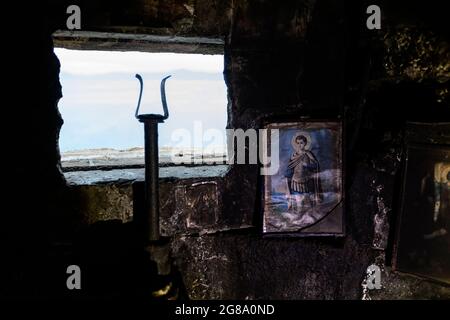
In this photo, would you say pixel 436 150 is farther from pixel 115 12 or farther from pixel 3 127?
pixel 3 127

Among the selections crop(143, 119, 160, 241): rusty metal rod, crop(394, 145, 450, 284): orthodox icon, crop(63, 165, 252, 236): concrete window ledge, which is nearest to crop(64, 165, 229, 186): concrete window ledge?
crop(63, 165, 252, 236): concrete window ledge

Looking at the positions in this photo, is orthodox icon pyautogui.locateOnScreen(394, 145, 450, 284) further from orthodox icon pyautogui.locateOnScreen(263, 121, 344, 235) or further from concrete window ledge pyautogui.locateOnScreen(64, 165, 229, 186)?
concrete window ledge pyautogui.locateOnScreen(64, 165, 229, 186)

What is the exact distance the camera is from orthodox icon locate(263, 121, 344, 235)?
8.58 ft

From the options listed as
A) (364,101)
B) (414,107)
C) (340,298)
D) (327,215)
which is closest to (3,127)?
(327,215)

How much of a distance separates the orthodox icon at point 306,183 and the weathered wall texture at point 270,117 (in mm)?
101

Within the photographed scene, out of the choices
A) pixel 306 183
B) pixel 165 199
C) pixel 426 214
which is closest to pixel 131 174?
pixel 165 199

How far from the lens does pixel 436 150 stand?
262 centimetres

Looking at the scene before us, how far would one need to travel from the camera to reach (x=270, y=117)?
8.52ft

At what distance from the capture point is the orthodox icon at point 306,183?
2.62 meters

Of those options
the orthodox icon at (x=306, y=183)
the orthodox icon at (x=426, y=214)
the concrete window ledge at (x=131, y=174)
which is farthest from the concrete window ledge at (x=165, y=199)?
the orthodox icon at (x=426, y=214)

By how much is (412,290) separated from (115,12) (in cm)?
306

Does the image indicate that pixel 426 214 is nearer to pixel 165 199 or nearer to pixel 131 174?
pixel 165 199

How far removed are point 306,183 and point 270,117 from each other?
1.83 ft
